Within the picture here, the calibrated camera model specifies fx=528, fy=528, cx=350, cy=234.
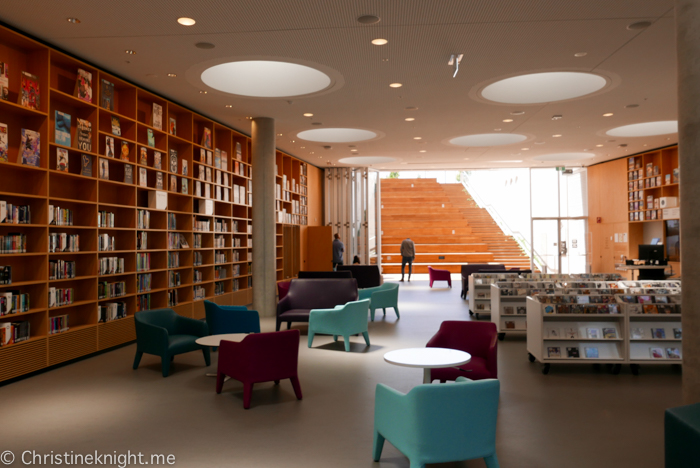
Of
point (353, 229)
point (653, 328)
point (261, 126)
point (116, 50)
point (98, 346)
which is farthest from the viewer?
point (353, 229)

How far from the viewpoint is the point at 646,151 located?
1527 centimetres

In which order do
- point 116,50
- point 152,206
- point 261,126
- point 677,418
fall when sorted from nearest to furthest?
point 677,418 → point 116,50 → point 152,206 → point 261,126

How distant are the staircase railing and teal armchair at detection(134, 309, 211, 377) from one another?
602 inches

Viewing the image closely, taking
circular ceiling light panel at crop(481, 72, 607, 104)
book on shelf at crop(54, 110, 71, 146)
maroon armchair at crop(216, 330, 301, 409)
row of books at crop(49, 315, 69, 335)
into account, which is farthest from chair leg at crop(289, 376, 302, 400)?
circular ceiling light panel at crop(481, 72, 607, 104)

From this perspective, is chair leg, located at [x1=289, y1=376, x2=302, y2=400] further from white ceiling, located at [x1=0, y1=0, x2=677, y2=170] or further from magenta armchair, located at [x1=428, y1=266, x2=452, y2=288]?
magenta armchair, located at [x1=428, y1=266, x2=452, y2=288]

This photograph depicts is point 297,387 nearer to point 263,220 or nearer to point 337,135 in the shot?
point 263,220

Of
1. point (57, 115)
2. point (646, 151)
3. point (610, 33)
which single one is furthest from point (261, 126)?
point (646, 151)

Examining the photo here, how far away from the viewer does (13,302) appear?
231 inches

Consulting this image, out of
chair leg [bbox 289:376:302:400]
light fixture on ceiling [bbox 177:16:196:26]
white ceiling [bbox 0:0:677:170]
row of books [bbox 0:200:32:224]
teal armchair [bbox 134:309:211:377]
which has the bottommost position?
chair leg [bbox 289:376:302:400]

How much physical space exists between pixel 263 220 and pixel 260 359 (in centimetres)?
571

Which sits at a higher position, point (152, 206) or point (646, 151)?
point (646, 151)

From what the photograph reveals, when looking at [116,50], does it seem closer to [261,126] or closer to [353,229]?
[261,126]

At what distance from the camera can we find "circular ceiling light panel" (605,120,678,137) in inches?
489

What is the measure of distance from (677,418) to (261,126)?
30.1 feet
